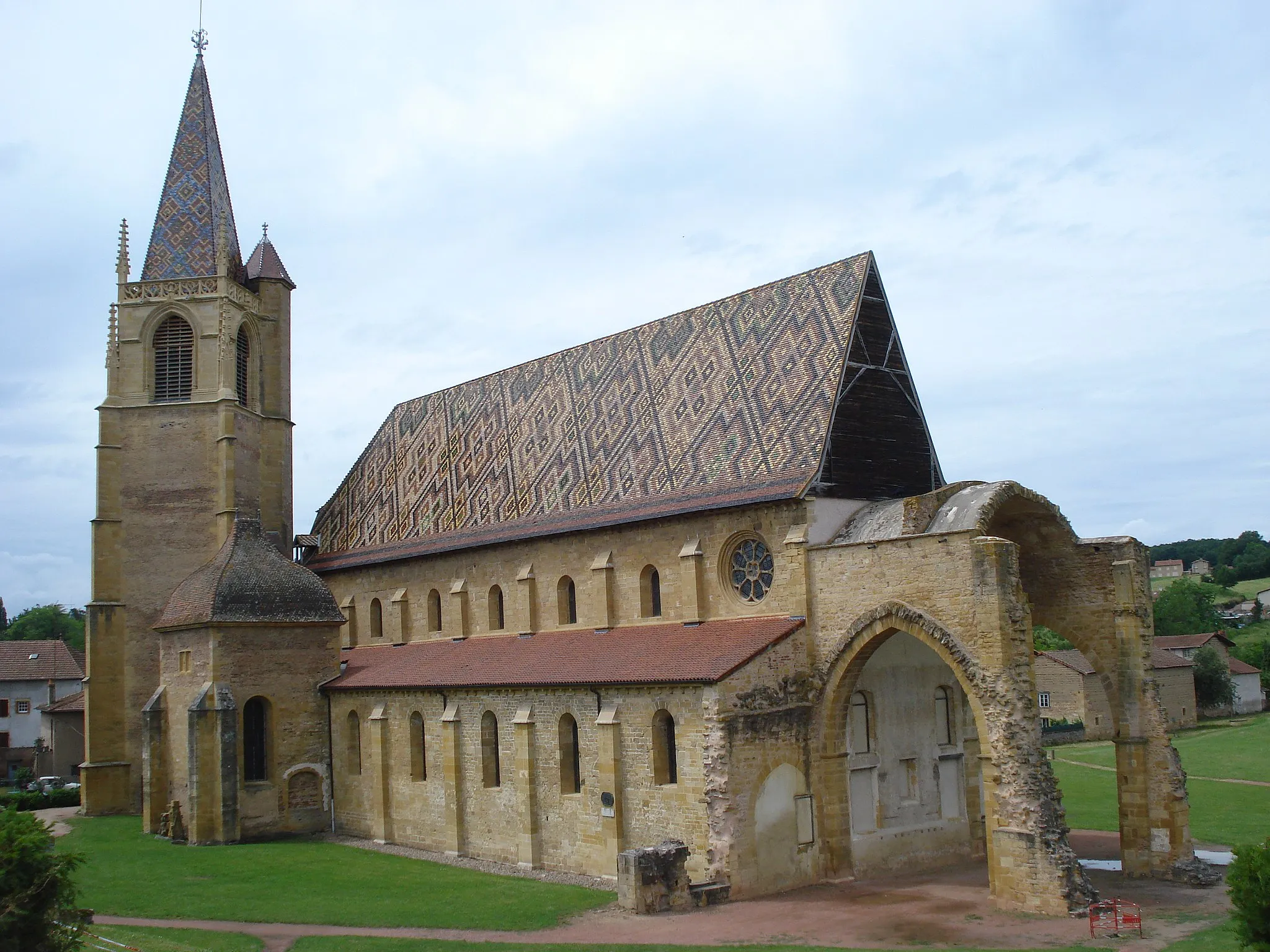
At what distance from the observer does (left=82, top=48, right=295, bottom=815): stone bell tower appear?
40.2 meters

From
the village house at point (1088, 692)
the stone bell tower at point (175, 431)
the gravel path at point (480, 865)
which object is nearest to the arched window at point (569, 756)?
the gravel path at point (480, 865)

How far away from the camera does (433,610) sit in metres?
38.8

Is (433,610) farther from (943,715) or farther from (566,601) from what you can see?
(943,715)

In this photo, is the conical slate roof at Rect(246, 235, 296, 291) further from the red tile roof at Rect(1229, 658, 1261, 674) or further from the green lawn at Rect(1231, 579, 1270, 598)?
the green lawn at Rect(1231, 579, 1270, 598)

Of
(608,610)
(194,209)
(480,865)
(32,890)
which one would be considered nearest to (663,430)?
(608,610)

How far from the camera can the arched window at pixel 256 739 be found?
116 ft

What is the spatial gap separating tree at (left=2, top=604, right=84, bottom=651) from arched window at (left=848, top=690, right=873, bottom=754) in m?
91.5

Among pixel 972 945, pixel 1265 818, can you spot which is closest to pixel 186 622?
pixel 972 945

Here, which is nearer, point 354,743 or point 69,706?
point 354,743

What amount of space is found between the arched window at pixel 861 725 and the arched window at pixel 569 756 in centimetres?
676

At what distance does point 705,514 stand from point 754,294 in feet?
27.3

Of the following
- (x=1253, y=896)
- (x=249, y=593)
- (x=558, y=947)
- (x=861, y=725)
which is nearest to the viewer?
(x=1253, y=896)

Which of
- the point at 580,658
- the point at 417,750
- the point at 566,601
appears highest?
the point at 566,601

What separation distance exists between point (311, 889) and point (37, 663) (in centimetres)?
4763
